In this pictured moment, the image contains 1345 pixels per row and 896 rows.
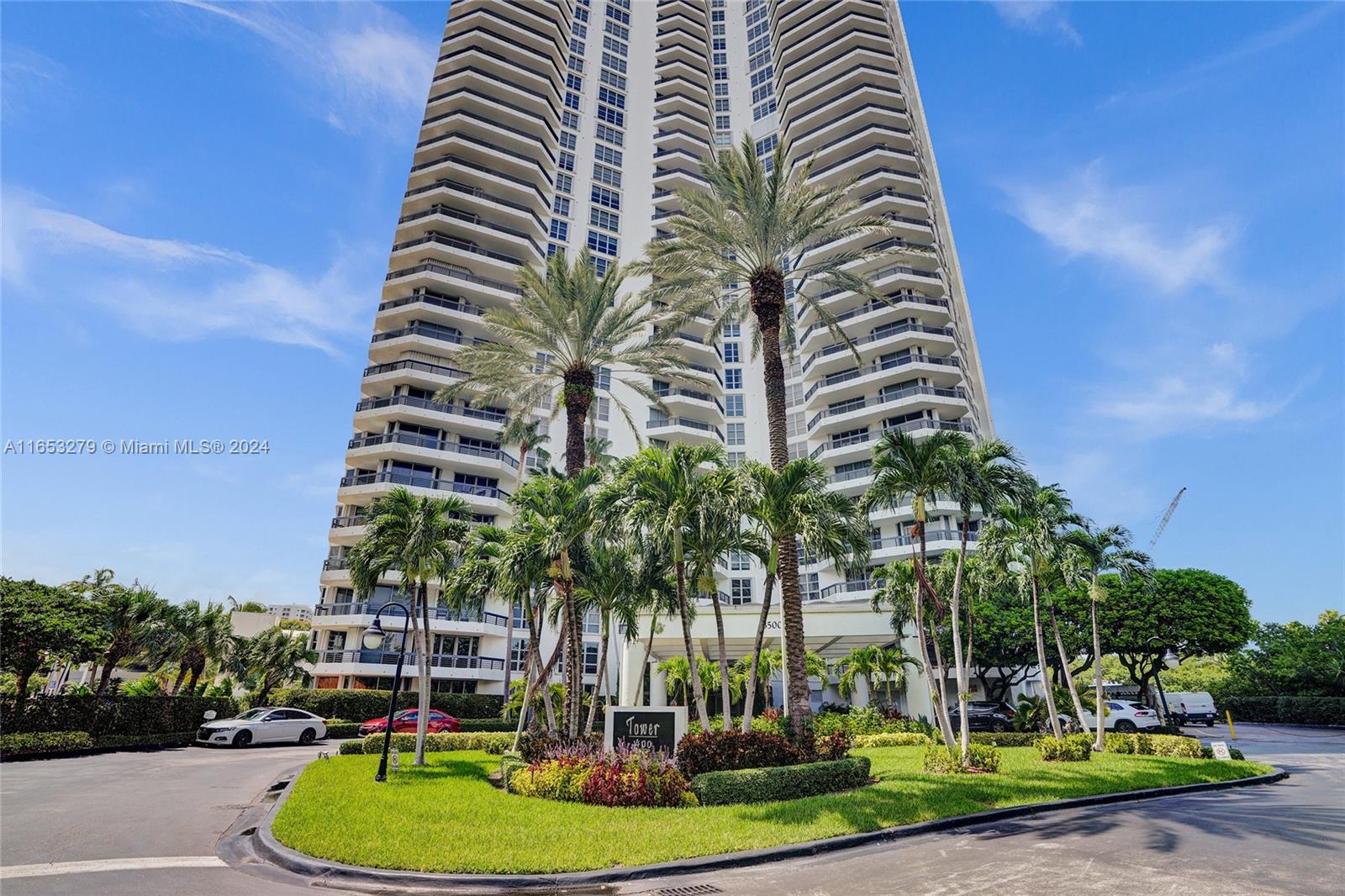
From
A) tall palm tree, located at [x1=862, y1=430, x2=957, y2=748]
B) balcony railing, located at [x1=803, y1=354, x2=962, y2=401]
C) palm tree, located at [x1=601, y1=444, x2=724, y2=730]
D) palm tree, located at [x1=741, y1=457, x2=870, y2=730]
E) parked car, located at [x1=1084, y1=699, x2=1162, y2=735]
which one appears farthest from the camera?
balcony railing, located at [x1=803, y1=354, x2=962, y2=401]

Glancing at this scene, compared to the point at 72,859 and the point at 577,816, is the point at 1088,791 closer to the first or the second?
the point at 577,816

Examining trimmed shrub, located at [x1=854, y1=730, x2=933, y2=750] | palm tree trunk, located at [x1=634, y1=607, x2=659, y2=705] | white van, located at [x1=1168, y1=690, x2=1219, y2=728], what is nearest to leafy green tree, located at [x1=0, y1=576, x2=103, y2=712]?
palm tree trunk, located at [x1=634, y1=607, x2=659, y2=705]

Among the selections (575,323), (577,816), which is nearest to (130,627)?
(575,323)

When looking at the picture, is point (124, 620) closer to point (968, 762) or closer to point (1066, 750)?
point (968, 762)

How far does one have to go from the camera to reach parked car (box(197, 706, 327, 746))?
1208 inches

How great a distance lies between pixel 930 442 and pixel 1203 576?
30434 millimetres

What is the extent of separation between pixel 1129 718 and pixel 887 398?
30032 mm

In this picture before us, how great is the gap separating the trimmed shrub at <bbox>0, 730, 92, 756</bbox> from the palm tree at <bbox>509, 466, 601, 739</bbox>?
20.1 m

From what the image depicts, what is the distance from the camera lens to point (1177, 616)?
3831 cm

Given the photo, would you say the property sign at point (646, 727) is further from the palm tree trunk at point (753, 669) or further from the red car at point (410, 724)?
the red car at point (410, 724)

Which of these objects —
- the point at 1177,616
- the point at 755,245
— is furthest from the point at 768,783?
the point at 1177,616

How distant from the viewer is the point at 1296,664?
171ft

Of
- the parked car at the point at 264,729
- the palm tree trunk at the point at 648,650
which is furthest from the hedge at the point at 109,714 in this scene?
the palm tree trunk at the point at 648,650

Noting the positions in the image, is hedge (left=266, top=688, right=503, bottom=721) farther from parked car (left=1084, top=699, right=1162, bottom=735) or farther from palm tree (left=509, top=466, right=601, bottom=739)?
parked car (left=1084, top=699, right=1162, bottom=735)
